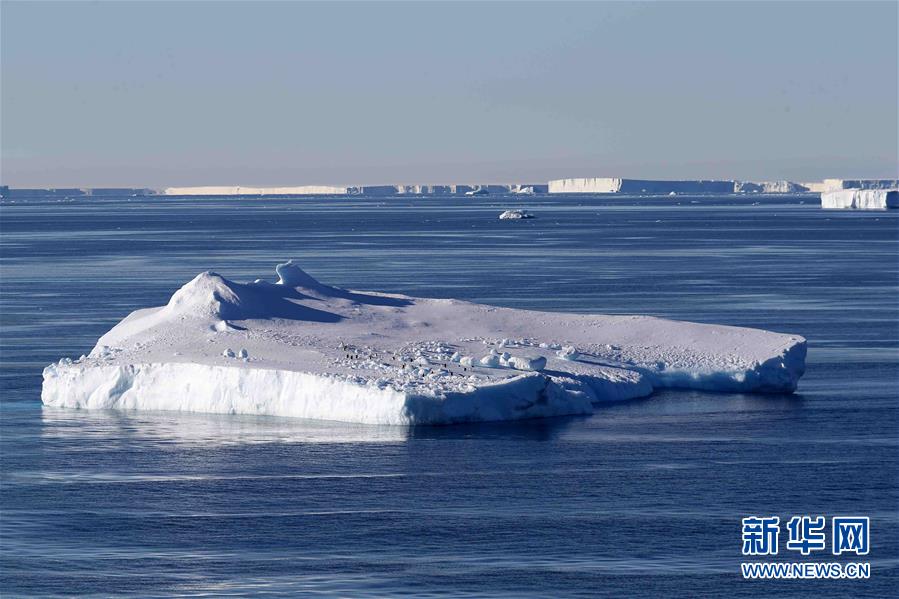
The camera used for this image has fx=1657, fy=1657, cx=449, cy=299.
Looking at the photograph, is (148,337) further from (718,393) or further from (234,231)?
(234,231)

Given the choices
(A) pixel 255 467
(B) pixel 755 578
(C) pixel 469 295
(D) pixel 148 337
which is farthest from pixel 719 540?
(C) pixel 469 295

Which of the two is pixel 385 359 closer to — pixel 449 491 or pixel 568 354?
pixel 568 354

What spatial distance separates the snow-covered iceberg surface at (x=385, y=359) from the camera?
34.6 meters

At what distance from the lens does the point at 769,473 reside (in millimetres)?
29797

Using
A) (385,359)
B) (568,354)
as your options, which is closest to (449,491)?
(385,359)

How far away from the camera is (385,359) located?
122 ft

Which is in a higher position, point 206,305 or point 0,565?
point 206,305

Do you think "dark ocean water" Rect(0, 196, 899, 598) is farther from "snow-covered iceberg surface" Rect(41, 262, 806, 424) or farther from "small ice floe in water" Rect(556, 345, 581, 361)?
"small ice floe in water" Rect(556, 345, 581, 361)

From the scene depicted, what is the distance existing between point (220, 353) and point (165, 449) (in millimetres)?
5063

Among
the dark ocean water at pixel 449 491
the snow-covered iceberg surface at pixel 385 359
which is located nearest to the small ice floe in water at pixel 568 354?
the snow-covered iceberg surface at pixel 385 359

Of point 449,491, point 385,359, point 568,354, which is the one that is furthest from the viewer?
Answer: point 568,354

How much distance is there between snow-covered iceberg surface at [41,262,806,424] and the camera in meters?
34.6

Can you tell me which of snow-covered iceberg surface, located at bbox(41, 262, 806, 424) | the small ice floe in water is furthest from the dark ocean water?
the small ice floe in water

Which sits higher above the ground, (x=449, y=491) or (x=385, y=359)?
(x=385, y=359)
